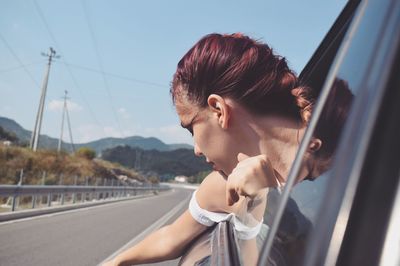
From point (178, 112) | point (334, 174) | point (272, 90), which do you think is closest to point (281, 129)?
point (272, 90)

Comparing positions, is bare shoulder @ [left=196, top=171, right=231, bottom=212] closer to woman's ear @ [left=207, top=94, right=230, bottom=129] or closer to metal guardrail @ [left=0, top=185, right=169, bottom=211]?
woman's ear @ [left=207, top=94, right=230, bottom=129]

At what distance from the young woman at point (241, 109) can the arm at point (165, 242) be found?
190 millimetres

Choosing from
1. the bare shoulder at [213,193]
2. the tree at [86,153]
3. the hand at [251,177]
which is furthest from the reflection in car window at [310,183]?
the tree at [86,153]

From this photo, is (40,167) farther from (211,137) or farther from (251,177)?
(251,177)

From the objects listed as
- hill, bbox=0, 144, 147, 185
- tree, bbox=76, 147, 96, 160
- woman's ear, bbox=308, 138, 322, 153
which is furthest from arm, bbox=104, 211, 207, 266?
tree, bbox=76, 147, 96, 160

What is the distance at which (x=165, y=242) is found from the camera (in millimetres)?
1910

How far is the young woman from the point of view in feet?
5.04

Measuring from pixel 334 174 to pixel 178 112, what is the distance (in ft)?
3.33

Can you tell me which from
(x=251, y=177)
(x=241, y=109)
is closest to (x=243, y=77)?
(x=241, y=109)

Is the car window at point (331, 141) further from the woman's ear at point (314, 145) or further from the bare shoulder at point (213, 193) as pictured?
the bare shoulder at point (213, 193)

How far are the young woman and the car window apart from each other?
0.55 ft

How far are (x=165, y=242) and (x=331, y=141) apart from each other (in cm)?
107

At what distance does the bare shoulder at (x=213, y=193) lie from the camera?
5.88 feet

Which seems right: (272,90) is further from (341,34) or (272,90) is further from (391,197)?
(391,197)
